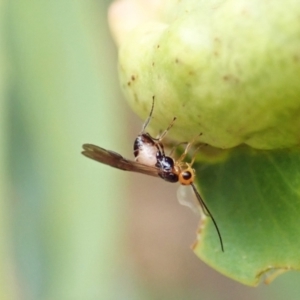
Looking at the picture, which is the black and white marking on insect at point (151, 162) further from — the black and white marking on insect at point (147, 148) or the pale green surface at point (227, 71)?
the pale green surface at point (227, 71)

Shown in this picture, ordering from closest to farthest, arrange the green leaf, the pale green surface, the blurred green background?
the pale green surface < the green leaf < the blurred green background

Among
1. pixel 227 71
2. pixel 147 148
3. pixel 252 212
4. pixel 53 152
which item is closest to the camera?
pixel 227 71

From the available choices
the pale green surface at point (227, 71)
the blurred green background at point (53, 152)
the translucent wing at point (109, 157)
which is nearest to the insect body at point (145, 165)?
the translucent wing at point (109, 157)

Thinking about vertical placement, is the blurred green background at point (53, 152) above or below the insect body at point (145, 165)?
below

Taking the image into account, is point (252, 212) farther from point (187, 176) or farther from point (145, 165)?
point (145, 165)

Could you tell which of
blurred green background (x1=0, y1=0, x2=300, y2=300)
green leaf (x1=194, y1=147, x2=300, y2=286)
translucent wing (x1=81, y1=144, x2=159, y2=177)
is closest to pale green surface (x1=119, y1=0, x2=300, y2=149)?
green leaf (x1=194, y1=147, x2=300, y2=286)

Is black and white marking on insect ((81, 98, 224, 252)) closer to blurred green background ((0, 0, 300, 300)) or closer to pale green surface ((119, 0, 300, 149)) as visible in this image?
pale green surface ((119, 0, 300, 149))

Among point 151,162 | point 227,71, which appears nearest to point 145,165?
point 151,162
